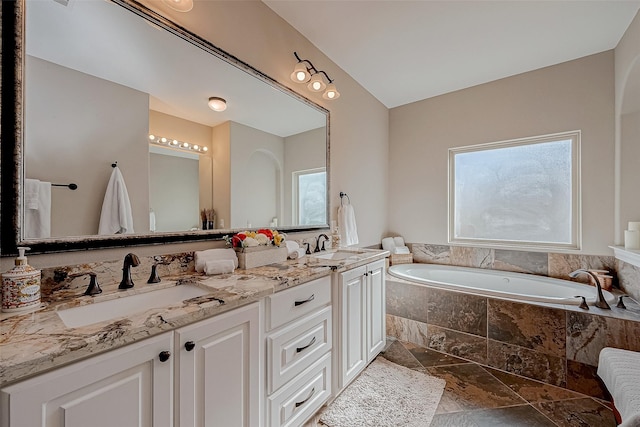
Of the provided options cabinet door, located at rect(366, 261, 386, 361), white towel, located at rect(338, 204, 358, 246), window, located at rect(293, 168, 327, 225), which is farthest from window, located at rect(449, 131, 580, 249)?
window, located at rect(293, 168, 327, 225)

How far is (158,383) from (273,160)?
4.95 ft

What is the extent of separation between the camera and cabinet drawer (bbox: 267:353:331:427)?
1.25m

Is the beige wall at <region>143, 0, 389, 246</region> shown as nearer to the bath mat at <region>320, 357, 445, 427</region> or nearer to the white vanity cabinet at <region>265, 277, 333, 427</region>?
the white vanity cabinet at <region>265, 277, 333, 427</region>

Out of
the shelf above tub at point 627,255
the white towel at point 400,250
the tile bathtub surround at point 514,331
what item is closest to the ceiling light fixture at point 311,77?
the tile bathtub surround at point 514,331

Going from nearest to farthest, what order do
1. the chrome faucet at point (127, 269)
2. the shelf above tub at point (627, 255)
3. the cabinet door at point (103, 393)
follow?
the cabinet door at point (103, 393), the chrome faucet at point (127, 269), the shelf above tub at point (627, 255)

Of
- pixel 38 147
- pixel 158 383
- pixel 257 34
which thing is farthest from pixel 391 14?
pixel 158 383

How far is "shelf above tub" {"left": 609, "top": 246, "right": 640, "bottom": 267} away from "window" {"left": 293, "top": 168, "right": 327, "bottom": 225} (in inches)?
92.2

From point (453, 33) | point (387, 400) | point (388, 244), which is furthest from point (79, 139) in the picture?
point (388, 244)

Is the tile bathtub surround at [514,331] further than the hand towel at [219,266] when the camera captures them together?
Yes

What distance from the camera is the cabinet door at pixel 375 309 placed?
197 cm

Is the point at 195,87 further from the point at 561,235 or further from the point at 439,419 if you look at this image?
the point at 561,235

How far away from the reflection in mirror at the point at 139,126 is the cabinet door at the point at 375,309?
84 centimetres

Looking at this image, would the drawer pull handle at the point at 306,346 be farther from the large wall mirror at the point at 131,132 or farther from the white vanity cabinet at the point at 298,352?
the large wall mirror at the point at 131,132

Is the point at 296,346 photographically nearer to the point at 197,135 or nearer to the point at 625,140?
the point at 197,135
